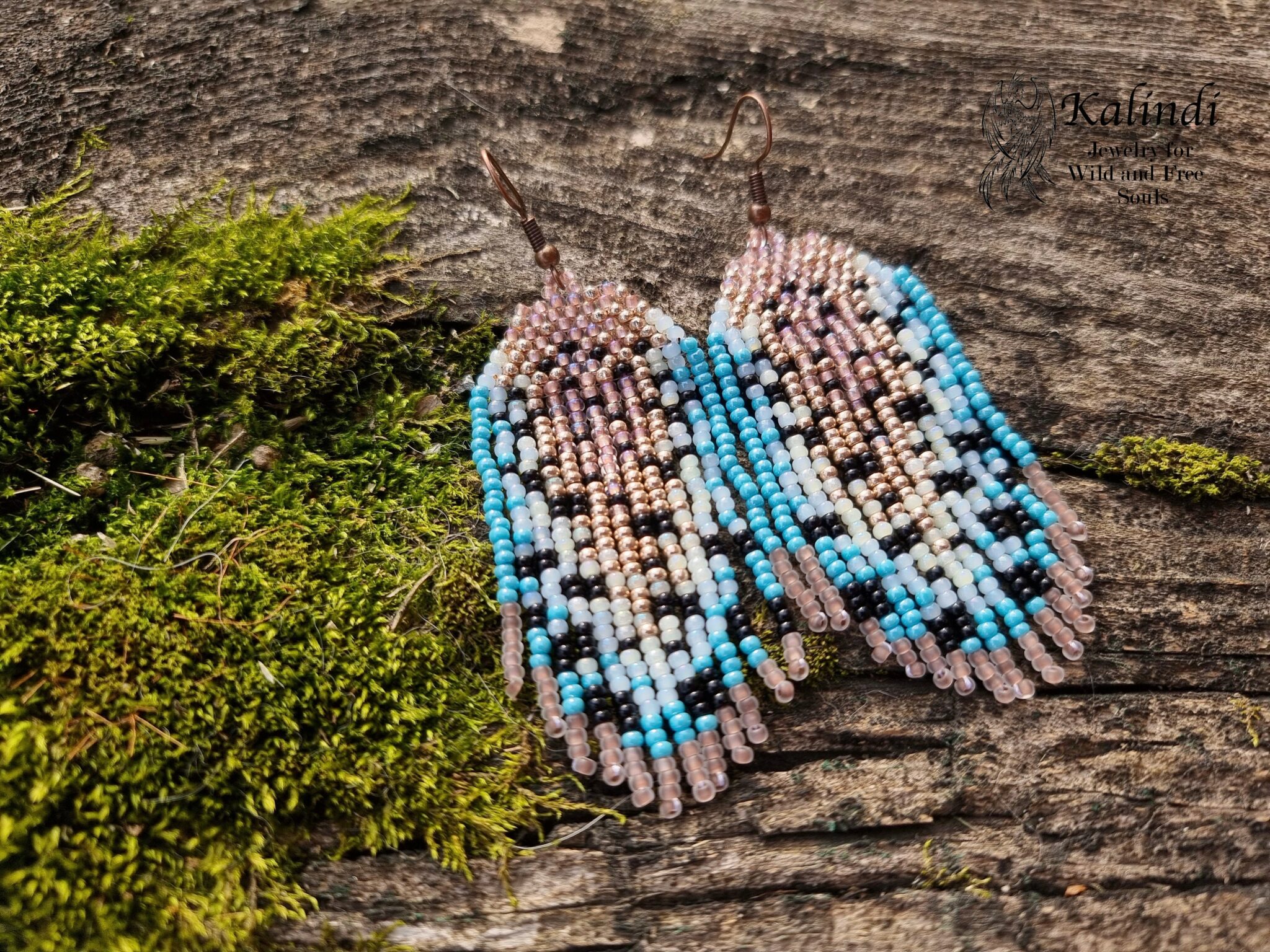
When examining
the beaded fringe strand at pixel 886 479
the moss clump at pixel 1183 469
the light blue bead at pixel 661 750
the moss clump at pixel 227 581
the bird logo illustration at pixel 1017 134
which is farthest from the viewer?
the bird logo illustration at pixel 1017 134

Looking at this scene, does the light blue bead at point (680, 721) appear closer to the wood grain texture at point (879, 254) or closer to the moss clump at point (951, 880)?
the wood grain texture at point (879, 254)

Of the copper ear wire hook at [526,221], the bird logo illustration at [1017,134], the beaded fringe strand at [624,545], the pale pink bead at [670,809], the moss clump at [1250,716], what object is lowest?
the pale pink bead at [670,809]

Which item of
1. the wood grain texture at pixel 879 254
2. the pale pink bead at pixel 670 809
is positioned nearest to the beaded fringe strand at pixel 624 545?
the pale pink bead at pixel 670 809

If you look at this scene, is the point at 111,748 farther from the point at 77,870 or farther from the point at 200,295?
the point at 200,295

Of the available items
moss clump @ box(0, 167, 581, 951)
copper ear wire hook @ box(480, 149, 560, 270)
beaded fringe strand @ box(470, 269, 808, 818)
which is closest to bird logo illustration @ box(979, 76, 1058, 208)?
beaded fringe strand @ box(470, 269, 808, 818)

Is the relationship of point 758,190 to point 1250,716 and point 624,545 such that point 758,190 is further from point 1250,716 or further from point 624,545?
point 1250,716

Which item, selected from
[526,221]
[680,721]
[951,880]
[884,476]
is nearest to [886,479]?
[884,476]
